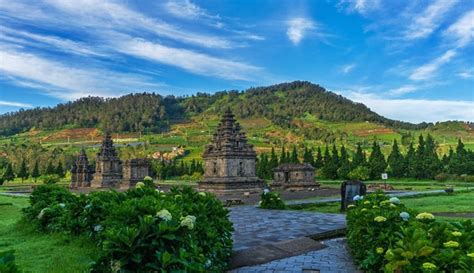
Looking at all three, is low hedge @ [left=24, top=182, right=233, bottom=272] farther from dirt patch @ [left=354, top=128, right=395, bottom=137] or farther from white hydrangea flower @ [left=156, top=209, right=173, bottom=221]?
dirt patch @ [left=354, top=128, right=395, bottom=137]

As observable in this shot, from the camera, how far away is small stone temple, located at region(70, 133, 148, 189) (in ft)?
187

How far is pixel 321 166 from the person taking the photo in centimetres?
7162

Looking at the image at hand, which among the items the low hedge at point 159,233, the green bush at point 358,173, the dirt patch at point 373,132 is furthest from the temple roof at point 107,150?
the dirt patch at point 373,132

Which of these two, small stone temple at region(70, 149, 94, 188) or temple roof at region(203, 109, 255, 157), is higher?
temple roof at region(203, 109, 255, 157)

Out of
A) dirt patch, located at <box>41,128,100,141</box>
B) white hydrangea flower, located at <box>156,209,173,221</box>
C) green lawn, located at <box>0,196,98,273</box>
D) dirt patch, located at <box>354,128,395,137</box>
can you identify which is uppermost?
dirt patch, located at <box>41,128,100,141</box>

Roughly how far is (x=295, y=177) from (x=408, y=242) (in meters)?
41.9

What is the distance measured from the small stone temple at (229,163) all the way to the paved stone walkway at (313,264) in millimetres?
28462

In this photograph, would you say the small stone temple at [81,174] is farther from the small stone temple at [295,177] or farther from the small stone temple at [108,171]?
the small stone temple at [295,177]

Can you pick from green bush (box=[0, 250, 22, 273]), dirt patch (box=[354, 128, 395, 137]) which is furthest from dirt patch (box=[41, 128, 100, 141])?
green bush (box=[0, 250, 22, 273])

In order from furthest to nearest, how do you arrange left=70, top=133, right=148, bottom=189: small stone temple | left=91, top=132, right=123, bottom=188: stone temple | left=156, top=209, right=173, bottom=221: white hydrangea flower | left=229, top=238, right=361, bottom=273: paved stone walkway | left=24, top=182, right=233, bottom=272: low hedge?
left=91, top=132, right=123, bottom=188: stone temple, left=70, top=133, right=148, bottom=189: small stone temple, left=229, top=238, right=361, bottom=273: paved stone walkway, left=156, top=209, right=173, bottom=221: white hydrangea flower, left=24, top=182, right=233, bottom=272: low hedge

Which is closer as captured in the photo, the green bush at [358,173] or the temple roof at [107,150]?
the green bush at [358,173]

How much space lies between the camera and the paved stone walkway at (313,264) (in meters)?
8.05

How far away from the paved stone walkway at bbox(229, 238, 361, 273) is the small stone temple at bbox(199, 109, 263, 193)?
93.4 ft

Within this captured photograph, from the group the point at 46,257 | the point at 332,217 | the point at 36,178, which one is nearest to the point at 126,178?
the point at 36,178
